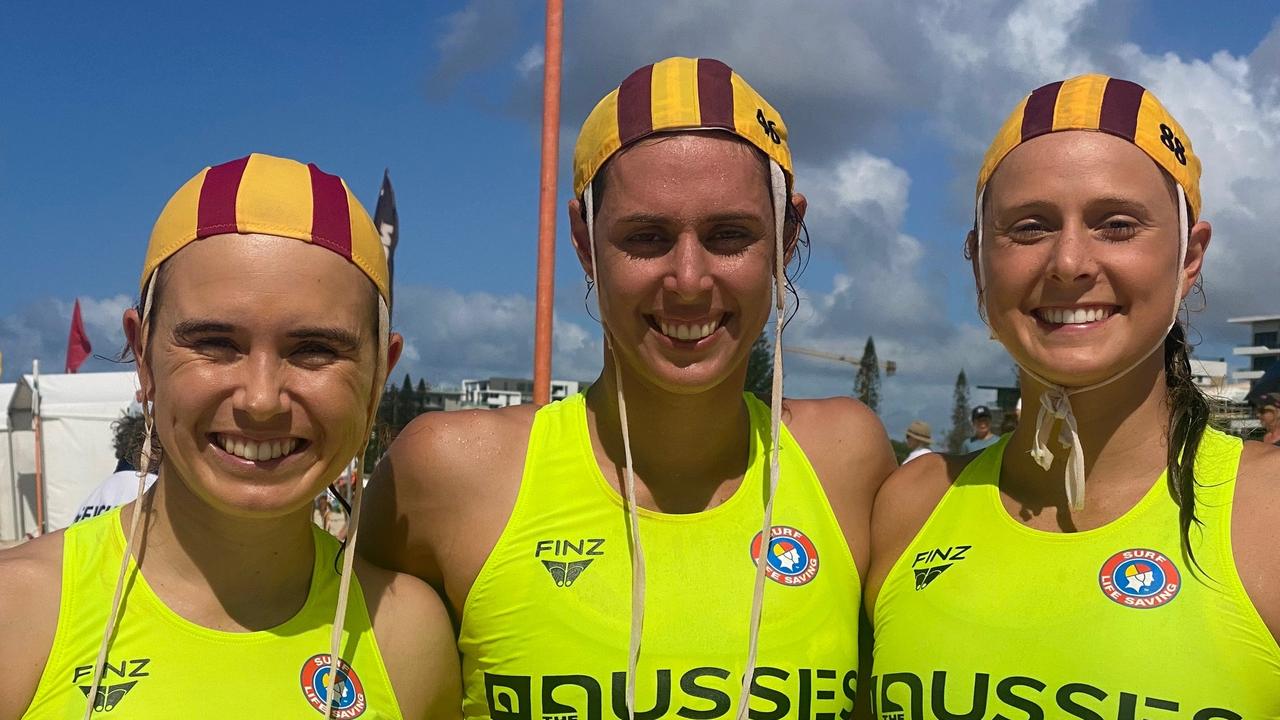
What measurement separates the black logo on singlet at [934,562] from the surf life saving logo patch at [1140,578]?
36cm

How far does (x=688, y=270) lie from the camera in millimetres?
2688

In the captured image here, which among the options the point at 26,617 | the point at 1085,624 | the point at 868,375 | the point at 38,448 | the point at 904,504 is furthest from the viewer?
the point at 868,375

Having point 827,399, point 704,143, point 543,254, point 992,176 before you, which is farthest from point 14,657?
point 543,254

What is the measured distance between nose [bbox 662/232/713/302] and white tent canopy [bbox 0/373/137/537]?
15.3 m

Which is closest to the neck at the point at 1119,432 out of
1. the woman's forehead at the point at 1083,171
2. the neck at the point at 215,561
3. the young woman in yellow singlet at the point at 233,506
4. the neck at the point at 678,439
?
the woman's forehead at the point at 1083,171

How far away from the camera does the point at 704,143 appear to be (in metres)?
2.81

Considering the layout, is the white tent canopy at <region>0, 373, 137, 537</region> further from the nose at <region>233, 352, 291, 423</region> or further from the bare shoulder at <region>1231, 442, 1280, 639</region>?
the bare shoulder at <region>1231, 442, 1280, 639</region>

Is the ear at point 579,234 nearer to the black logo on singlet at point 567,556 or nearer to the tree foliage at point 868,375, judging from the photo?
the black logo on singlet at point 567,556

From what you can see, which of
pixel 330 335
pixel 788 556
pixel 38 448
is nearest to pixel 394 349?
pixel 330 335

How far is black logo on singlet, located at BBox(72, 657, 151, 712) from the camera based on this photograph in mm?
2242

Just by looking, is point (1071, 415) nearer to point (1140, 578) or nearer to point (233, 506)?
point (1140, 578)

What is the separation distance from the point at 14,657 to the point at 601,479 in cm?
145

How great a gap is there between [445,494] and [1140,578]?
1.80 metres

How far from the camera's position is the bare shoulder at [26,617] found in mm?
2197
